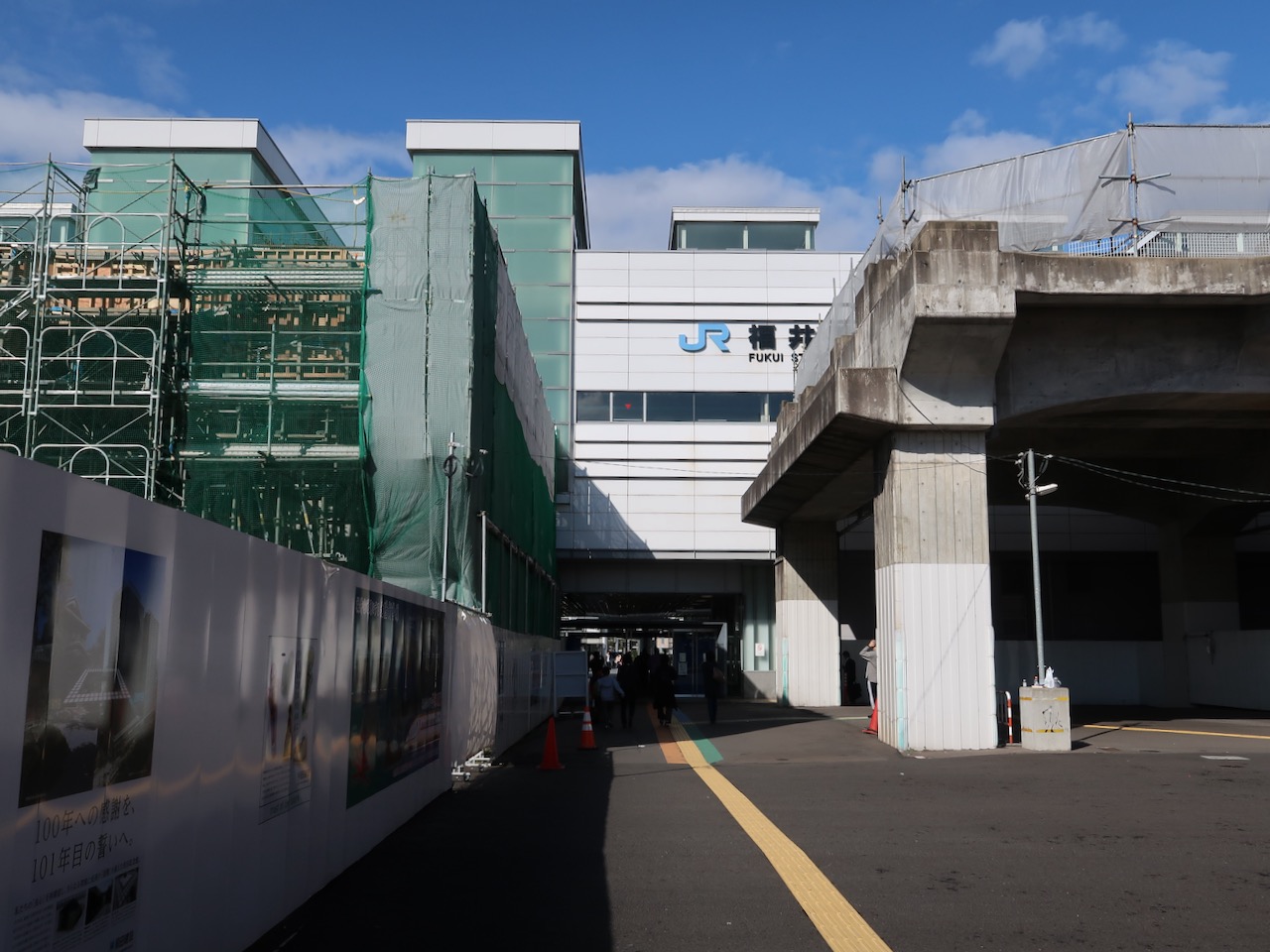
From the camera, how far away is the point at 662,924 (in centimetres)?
707

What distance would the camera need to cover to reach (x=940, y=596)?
62.8 ft

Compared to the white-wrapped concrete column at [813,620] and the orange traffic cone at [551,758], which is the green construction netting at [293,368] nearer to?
the orange traffic cone at [551,758]

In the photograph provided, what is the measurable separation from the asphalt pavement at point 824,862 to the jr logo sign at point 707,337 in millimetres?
25863

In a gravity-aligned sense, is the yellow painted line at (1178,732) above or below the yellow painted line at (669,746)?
above

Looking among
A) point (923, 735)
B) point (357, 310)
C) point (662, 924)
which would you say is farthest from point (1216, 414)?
point (662, 924)

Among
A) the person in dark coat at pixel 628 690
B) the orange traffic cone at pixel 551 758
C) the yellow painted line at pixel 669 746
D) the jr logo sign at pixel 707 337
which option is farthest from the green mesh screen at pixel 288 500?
the jr logo sign at pixel 707 337

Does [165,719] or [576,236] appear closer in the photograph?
[165,719]

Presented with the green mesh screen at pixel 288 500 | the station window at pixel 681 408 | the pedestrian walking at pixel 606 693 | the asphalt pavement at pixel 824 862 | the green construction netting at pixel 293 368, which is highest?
the station window at pixel 681 408

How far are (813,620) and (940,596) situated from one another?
48.5ft

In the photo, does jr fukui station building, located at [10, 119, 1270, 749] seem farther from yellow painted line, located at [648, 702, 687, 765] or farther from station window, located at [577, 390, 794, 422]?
yellow painted line, located at [648, 702, 687, 765]

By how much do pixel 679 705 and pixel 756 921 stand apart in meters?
29.6

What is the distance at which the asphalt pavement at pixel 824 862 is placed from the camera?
6805 millimetres

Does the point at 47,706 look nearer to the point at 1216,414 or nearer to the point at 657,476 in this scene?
the point at 1216,414

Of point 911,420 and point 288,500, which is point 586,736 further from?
point 288,500
